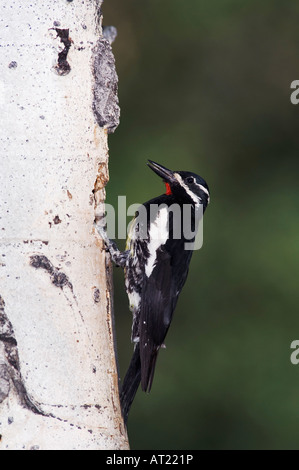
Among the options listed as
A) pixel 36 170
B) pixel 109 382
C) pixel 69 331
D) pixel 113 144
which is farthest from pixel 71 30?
pixel 113 144

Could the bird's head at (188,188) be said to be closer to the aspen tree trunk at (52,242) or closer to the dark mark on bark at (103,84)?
the dark mark on bark at (103,84)

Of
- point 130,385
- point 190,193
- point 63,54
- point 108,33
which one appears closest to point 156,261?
point 190,193

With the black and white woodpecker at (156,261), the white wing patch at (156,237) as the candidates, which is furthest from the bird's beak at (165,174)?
the white wing patch at (156,237)

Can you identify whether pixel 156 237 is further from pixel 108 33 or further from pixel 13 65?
pixel 13 65

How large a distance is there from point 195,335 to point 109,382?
8.04 feet

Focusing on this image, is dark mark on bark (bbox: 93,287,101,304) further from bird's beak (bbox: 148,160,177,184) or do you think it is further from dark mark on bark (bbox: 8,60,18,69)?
bird's beak (bbox: 148,160,177,184)

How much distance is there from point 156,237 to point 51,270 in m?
0.91

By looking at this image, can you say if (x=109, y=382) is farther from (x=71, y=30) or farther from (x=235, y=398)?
(x=235, y=398)

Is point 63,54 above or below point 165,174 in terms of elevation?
above

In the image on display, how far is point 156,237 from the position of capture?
3004 mm

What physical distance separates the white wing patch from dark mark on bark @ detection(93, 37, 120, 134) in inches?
28.0

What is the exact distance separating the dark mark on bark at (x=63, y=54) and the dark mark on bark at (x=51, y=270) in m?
0.52

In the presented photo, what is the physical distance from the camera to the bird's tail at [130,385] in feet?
7.95

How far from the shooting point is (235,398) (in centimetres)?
445
